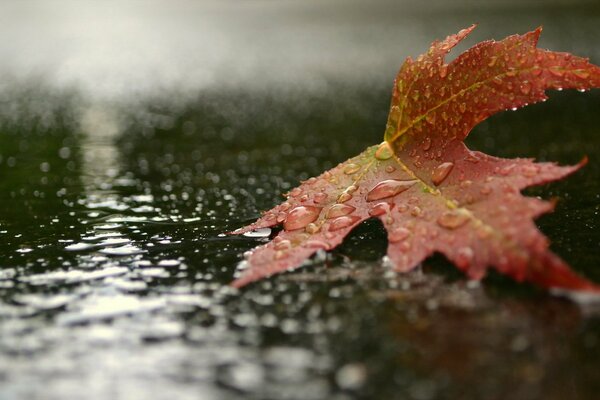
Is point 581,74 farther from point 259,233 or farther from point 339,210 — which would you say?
point 259,233

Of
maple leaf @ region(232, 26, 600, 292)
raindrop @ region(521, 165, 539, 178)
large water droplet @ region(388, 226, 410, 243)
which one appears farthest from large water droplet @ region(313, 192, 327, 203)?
raindrop @ region(521, 165, 539, 178)

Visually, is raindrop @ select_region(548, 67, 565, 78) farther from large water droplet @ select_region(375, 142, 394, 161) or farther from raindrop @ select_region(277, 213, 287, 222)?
raindrop @ select_region(277, 213, 287, 222)

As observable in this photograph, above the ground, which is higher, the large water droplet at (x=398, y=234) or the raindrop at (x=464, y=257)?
the large water droplet at (x=398, y=234)

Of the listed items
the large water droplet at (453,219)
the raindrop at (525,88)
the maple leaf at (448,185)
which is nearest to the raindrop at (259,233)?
the maple leaf at (448,185)

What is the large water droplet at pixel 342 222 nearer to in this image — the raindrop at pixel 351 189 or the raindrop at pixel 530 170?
the raindrop at pixel 351 189

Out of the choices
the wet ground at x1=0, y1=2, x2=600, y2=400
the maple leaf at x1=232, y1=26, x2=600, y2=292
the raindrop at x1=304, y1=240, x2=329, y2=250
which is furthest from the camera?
the raindrop at x1=304, y1=240, x2=329, y2=250

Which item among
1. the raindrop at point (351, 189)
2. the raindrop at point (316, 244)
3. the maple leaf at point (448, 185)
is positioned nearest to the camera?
the maple leaf at point (448, 185)

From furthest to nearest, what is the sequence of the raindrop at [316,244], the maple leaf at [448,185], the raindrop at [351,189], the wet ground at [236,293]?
the raindrop at [351,189], the raindrop at [316,244], the maple leaf at [448,185], the wet ground at [236,293]

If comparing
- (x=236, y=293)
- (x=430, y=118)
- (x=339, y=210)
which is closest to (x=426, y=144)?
(x=430, y=118)
